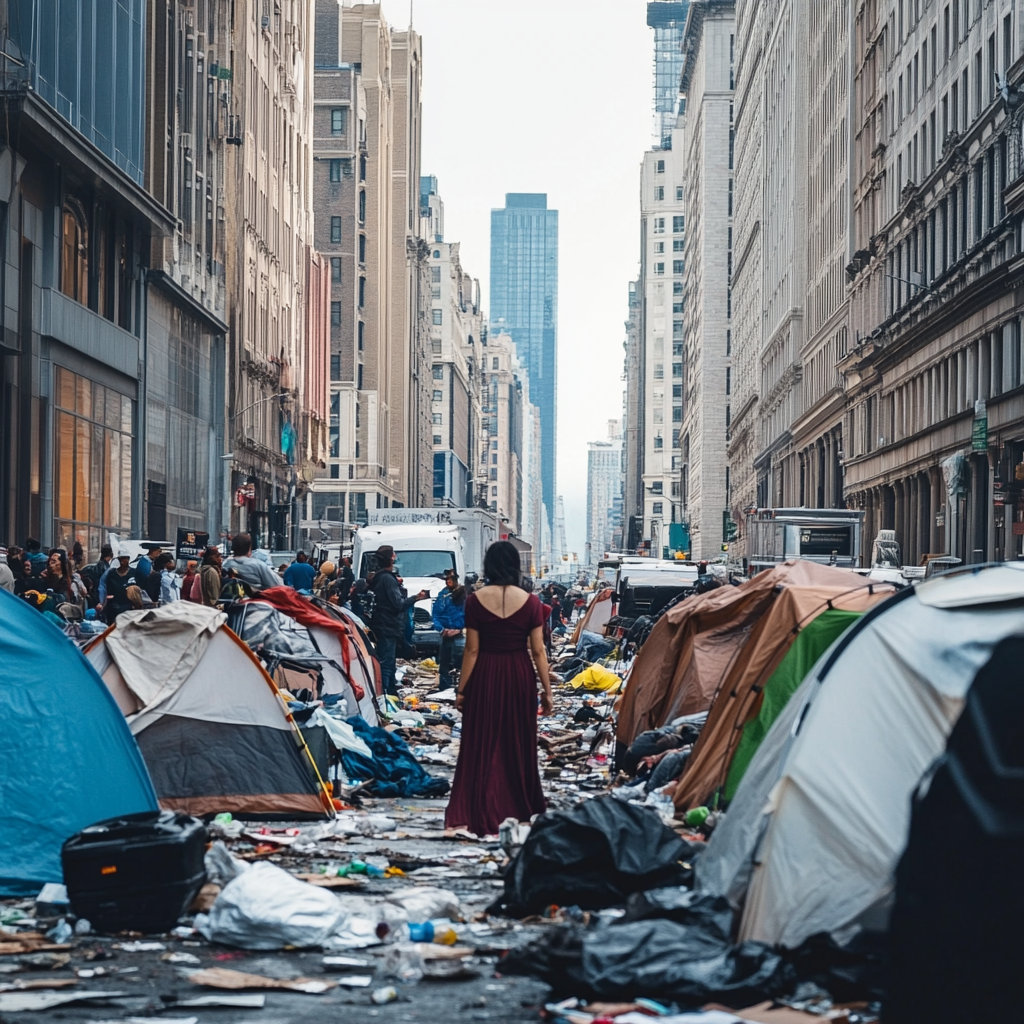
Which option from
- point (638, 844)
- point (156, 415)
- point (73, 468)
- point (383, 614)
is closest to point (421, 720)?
point (383, 614)

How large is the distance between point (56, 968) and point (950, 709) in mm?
4127

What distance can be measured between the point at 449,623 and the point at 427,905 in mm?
15964

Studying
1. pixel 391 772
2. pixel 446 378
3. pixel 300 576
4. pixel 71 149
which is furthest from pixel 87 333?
A: pixel 446 378

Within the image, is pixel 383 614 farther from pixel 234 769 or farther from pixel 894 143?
pixel 894 143

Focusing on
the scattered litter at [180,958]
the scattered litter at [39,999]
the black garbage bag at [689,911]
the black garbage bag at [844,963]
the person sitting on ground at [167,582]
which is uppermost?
the person sitting on ground at [167,582]

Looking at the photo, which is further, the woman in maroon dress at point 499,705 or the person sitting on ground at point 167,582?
the person sitting on ground at point 167,582

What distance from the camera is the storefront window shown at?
34.3 m

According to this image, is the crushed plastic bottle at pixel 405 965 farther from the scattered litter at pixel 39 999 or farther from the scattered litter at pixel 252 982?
the scattered litter at pixel 39 999

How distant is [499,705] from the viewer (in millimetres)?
10594

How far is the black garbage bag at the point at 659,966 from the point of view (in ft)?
20.8

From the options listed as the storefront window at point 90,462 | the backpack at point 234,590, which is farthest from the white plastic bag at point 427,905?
the storefront window at point 90,462

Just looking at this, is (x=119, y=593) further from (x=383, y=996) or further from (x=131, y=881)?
(x=383, y=996)

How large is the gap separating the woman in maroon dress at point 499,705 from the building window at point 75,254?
26121 mm

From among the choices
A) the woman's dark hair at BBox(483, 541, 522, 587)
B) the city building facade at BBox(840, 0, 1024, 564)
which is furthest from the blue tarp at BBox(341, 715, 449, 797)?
the city building facade at BBox(840, 0, 1024, 564)
